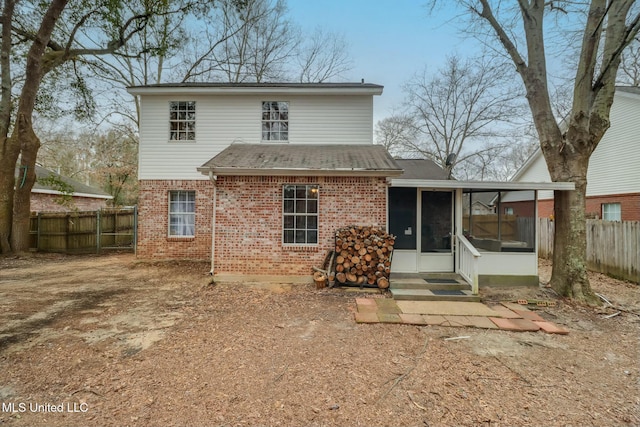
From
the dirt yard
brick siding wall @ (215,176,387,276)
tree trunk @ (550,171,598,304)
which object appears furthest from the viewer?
brick siding wall @ (215,176,387,276)

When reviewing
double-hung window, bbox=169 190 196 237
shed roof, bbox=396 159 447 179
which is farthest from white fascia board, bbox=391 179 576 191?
double-hung window, bbox=169 190 196 237

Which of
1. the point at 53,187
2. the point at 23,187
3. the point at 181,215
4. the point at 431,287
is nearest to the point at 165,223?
the point at 181,215

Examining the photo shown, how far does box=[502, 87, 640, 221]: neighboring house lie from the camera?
35.3ft

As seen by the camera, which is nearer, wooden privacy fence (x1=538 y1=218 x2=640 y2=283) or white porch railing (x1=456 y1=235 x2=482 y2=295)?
white porch railing (x1=456 y1=235 x2=482 y2=295)

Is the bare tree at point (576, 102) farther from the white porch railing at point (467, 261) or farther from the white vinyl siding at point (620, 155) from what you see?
the white vinyl siding at point (620, 155)

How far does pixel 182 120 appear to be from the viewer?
9.77m

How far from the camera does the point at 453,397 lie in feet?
9.33

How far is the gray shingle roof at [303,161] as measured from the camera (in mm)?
6789

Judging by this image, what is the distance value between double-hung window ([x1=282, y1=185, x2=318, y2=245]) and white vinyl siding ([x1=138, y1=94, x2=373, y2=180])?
3.01m

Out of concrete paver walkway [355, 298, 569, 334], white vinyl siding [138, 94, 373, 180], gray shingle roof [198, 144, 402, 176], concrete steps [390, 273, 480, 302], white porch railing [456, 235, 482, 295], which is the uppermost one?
white vinyl siding [138, 94, 373, 180]

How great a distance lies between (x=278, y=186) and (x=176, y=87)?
569cm

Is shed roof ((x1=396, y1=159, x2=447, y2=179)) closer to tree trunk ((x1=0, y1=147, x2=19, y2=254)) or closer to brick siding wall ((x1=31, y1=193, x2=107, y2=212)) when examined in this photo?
tree trunk ((x1=0, y1=147, x2=19, y2=254))

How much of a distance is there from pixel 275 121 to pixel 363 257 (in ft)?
19.2

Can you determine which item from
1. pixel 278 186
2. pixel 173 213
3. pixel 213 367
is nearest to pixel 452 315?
pixel 213 367
